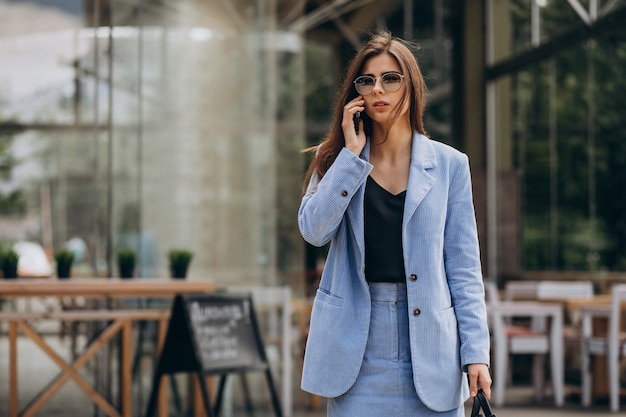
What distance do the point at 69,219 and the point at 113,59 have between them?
1116 millimetres

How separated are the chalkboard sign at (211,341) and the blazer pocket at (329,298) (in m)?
3.04

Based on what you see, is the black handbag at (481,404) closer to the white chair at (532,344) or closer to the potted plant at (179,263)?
the potted plant at (179,263)

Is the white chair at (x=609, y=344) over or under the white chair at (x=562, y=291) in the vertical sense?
under

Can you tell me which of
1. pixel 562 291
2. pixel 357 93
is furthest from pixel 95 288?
pixel 562 291

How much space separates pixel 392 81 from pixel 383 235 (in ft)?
1.25

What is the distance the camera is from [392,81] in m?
2.69

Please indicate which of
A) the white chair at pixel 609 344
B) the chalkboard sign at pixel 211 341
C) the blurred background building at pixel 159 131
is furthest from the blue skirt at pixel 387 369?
the white chair at pixel 609 344

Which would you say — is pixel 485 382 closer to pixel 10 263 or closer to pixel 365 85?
pixel 365 85

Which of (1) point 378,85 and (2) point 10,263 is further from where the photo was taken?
(2) point 10,263

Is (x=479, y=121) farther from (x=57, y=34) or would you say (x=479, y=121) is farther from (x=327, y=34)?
(x=57, y=34)

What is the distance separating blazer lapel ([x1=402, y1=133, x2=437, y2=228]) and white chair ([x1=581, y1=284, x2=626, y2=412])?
6.05 m

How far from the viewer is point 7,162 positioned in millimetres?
7148

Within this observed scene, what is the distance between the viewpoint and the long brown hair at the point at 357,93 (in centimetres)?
272

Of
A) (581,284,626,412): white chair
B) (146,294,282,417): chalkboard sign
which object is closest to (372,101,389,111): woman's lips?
→ (146,294,282,417): chalkboard sign
